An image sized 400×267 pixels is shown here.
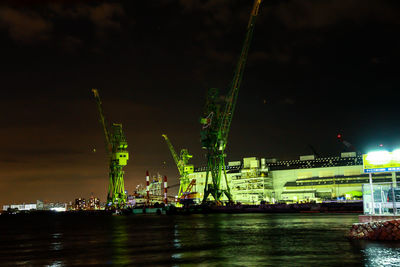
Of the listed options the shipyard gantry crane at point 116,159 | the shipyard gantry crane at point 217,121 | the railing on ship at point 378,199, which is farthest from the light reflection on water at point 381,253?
the shipyard gantry crane at point 116,159

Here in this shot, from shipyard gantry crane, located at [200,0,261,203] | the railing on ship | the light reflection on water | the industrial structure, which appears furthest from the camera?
the industrial structure

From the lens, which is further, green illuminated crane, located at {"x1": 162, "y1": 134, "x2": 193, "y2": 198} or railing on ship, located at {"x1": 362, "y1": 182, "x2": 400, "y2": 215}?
green illuminated crane, located at {"x1": 162, "y1": 134, "x2": 193, "y2": 198}

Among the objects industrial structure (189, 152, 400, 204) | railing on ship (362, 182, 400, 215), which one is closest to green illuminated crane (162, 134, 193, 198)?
industrial structure (189, 152, 400, 204)

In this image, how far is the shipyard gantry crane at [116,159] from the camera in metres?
165

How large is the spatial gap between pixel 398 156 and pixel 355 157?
528ft

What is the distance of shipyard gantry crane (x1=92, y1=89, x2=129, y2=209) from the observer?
16525 centimetres

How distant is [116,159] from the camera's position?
544 feet

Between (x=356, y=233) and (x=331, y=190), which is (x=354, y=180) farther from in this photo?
(x=356, y=233)

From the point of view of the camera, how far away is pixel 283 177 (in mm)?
198500

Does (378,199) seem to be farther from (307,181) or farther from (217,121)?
(307,181)

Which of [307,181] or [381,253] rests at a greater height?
[307,181]

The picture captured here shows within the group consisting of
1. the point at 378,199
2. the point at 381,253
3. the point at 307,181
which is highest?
the point at 307,181

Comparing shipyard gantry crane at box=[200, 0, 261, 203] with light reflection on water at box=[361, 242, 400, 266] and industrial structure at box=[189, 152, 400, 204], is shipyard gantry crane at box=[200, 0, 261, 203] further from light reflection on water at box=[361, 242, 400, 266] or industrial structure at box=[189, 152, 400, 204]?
light reflection on water at box=[361, 242, 400, 266]

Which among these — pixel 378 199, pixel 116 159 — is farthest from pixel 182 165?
pixel 378 199
